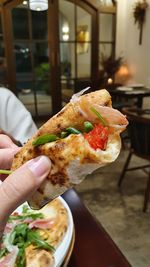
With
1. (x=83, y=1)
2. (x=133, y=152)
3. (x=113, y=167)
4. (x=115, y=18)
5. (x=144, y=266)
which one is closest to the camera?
(x=144, y=266)

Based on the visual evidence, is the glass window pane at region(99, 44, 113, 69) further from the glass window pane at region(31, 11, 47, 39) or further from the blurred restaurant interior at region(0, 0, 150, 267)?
the glass window pane at region(31, 11, 47, 39)

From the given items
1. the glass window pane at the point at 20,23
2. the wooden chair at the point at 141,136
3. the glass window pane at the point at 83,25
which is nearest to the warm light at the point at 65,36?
the glass window pane at the point at 83,25

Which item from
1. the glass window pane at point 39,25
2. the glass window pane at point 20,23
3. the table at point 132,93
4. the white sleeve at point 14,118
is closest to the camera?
the white sleeve at point 14,118

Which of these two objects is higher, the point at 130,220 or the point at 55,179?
the point at 55,179

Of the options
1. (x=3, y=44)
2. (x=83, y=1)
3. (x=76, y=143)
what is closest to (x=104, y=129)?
(x=76, y=143)

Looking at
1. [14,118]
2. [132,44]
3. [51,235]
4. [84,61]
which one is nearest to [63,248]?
[51,235]

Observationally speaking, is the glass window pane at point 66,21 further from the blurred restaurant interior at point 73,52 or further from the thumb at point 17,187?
the thumb at point 17,187

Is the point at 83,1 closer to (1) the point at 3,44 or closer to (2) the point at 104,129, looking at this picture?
(1) the point at 3,44
